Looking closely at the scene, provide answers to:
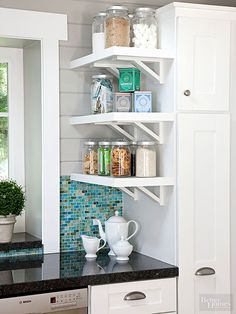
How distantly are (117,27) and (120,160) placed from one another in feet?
2.19

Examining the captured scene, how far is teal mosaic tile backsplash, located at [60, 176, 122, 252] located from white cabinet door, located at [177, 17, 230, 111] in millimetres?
798

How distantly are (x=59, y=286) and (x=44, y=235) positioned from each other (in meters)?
0.62

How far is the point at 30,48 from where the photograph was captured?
3670 mm

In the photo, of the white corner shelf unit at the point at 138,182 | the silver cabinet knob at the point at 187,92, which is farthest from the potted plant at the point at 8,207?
the silver cabinet knob at the point at 187,92

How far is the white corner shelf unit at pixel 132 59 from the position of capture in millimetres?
3078

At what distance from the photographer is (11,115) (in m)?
3.75

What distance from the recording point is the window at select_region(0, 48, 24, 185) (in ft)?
12.2

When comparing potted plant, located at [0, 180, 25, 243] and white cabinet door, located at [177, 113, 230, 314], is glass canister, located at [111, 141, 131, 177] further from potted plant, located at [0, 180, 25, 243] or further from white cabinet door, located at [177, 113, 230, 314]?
potted plant, located at [0, 180, 25, 243]

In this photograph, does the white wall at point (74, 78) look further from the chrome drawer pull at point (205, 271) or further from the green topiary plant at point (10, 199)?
the chrome drawer pull at point (205, 271)

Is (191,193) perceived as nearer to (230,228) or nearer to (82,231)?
(230,228)

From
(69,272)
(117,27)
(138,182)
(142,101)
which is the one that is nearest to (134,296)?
(69,272)

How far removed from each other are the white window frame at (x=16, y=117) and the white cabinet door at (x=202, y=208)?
1080mm

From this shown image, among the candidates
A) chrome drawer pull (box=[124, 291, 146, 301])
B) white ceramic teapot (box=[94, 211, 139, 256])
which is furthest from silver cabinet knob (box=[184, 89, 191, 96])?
chrome drawer pull (box=[124, 291, 146, 301])

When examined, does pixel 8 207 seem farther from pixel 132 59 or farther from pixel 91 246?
pixel 132 59
